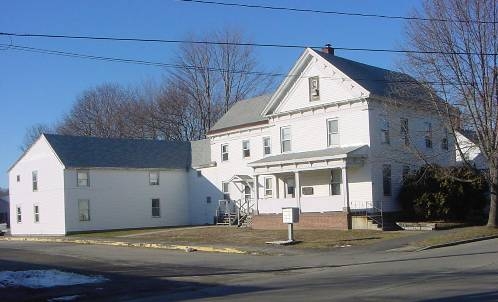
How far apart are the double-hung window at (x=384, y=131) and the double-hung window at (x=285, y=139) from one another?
6.00 metres

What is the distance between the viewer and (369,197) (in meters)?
33.9

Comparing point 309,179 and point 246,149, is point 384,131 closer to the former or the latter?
point 309,179

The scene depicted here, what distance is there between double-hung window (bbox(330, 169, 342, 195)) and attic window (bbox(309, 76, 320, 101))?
14.4 feet

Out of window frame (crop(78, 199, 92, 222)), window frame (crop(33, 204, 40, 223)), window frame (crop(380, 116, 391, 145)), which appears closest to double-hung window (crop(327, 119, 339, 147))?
window frame (crop(380, 116, 391, 145))

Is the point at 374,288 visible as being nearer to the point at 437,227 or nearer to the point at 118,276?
the point at 118,276

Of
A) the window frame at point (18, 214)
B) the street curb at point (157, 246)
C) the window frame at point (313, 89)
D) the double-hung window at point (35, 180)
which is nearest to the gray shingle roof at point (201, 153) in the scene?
the double-hung window at point (35, 180)

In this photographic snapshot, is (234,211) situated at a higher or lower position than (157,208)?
lower

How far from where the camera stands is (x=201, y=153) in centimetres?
4969

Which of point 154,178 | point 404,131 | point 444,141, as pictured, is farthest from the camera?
point 154,178

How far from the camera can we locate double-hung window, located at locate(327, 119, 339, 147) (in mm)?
35844

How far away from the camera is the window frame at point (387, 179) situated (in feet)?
114

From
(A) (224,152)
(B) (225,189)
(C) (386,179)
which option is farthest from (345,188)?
(A) (224,152)

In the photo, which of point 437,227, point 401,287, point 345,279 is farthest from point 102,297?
point 437,227

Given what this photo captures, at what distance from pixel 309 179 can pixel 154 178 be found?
15.1m
